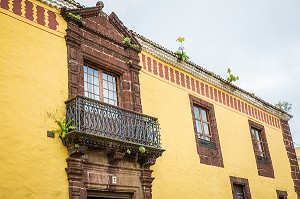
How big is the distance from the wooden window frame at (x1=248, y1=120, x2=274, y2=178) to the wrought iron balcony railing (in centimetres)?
565

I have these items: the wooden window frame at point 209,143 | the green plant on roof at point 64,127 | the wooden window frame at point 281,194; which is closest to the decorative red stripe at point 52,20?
the green plant on roof at point 64,127

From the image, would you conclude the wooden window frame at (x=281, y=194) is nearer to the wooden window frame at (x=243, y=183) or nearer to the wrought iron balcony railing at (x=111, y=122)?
the wooden window frame at (x=243, y=183)

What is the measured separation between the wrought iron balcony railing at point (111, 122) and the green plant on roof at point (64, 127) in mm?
105

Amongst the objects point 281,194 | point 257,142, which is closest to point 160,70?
point 257,142

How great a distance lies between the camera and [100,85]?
8328 mm

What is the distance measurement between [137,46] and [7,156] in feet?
16.0

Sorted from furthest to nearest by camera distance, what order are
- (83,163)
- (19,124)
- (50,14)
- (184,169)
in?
1. (184,169)
2. (50,14)
3. (83,163)
4. (19,124)

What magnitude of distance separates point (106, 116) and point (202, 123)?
4401 millimetres

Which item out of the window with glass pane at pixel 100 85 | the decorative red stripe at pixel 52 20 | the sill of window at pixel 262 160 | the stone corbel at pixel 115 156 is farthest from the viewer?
the sill of window at pixel 262 160

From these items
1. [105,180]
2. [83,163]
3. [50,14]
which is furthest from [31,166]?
[50,14]

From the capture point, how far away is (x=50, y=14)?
25.2ft

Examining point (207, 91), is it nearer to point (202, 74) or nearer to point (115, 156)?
point (202, 74)

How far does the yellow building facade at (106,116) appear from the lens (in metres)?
6.39

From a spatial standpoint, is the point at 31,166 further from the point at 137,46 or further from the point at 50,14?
the point at 137,46
